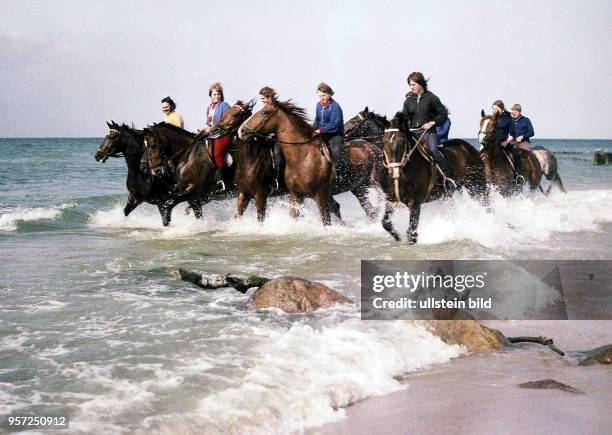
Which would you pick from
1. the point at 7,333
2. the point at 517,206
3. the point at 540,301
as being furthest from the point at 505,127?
the point at 7,333

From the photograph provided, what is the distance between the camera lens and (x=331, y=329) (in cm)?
610

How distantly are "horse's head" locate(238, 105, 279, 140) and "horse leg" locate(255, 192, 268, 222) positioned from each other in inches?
51.2

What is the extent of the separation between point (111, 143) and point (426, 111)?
5.58 m

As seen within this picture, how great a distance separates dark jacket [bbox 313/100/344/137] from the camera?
11484 mm

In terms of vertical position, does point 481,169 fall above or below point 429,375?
above

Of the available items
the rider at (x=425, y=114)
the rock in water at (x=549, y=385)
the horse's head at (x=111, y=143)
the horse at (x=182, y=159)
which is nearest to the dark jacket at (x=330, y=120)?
the rider at (x=425, y=114)

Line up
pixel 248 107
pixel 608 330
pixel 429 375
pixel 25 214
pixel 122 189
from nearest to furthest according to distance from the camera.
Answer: pixel 429 375 → pixel 608 330 → pixel 248 107 → pixel 25 214 → pixel 122 189

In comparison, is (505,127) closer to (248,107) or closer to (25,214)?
(248,107)

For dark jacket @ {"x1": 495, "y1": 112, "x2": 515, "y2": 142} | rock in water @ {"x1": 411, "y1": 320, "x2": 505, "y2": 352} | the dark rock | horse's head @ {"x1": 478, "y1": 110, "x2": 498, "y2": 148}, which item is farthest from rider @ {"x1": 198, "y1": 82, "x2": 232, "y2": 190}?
the dark rock

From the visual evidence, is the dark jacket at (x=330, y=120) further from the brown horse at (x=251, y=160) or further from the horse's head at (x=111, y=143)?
the horse's head at (x=111, y=143)

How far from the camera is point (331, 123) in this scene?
11484 mm

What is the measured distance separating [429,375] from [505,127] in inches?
398

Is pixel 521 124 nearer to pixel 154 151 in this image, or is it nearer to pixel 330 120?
pixel 330 120

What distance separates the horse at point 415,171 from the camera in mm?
9938
